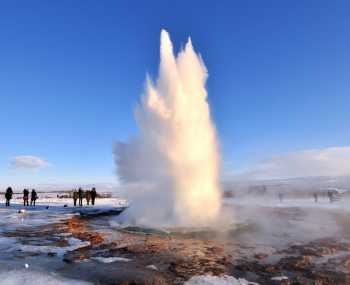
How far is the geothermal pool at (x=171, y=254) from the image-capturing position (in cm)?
921

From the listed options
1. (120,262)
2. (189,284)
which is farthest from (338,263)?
(120,262)

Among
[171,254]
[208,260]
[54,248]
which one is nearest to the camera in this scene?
[208,260]

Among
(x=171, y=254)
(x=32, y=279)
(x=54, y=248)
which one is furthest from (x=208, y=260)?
(x=54, y=248)

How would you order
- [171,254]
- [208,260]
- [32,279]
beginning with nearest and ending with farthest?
[32,279]
[208,260]
[171,254]

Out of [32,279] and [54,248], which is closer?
[32,279]

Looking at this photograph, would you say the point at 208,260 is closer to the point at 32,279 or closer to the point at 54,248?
the point at 32,279

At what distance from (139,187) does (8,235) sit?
28.2 feet

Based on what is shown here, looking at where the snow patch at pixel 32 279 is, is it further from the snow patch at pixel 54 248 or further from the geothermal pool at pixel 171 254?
the snow patch at pixel 54 248

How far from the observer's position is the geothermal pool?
9211mm

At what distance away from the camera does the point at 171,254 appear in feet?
39.9

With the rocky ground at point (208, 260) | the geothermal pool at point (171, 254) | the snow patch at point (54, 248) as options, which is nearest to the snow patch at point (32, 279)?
the geothermal pool at point (171, 254)

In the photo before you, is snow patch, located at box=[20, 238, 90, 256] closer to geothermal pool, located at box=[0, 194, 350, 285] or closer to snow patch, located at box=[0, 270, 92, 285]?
geothermal pool, located at box=[0, 194, 350, 285]

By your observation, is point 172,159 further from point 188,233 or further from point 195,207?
point 188,233

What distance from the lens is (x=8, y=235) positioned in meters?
16.3
